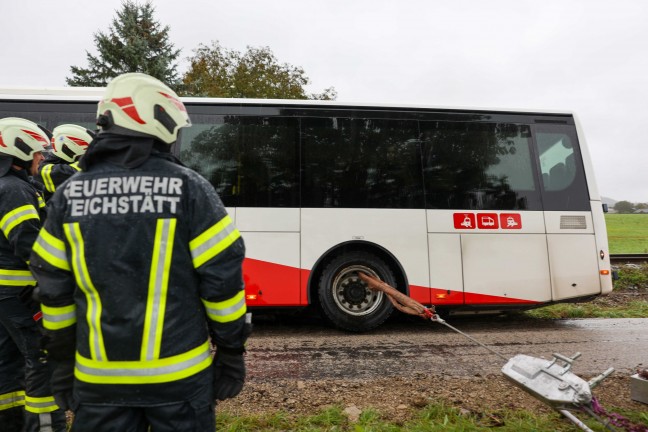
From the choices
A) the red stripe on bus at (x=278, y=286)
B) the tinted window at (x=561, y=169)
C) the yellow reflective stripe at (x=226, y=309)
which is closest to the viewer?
the yellow reflective stripe at (x=226, y=309)

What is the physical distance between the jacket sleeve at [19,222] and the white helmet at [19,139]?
1.01 ft

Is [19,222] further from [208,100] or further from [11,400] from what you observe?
→ [208,100]

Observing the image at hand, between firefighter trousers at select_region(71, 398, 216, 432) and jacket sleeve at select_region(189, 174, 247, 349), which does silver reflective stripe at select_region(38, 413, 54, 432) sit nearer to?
firefighter trousers at select_region(71, 398, 216, 432)

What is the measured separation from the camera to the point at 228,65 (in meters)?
19.5

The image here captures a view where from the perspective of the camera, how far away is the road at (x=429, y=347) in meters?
4.43

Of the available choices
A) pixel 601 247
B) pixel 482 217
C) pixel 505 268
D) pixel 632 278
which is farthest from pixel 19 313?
pixel 632 278

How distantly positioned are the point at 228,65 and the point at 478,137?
15763 mm

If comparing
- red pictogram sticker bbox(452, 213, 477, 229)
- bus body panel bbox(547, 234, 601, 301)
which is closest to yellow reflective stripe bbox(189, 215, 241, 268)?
red pictogram sticker bbox(452, 213, 477, 229)

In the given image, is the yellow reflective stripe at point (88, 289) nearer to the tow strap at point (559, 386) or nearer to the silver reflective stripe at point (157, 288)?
the silver reflective stripe at point (157, 288)

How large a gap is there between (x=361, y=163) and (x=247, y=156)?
5.52ft

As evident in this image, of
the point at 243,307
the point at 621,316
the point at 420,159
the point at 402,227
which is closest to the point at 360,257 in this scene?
the point at 402,227

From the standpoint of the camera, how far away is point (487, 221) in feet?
20.6

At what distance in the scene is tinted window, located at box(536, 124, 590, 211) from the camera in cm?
642

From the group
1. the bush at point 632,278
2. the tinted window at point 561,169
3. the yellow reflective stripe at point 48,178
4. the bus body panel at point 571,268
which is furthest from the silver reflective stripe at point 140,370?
the bush at point 632,278
